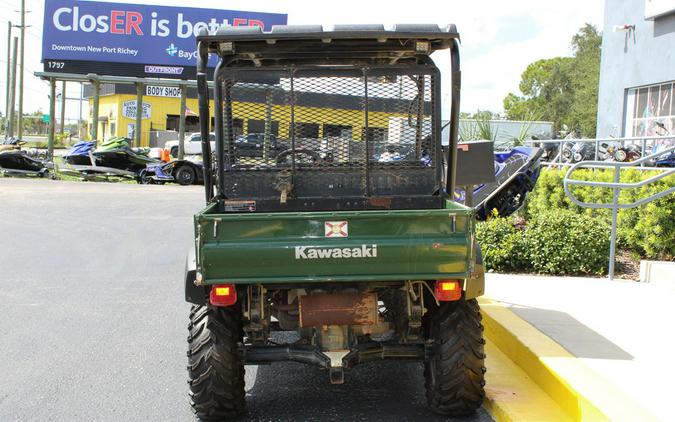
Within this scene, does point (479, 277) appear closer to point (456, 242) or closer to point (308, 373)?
point (456, 242)

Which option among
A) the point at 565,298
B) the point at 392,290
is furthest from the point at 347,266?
the point at 565,298

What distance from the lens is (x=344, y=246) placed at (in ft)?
14.6

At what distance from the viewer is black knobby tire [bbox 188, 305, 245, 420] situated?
184 inches

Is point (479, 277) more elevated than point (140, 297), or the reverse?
point (479, 277)

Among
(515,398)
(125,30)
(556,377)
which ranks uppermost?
(125,30)

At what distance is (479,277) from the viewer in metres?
4.66

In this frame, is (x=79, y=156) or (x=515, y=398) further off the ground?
(x=79, y=156)

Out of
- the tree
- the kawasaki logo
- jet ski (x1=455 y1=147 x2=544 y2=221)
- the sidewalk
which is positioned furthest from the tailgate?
the tree

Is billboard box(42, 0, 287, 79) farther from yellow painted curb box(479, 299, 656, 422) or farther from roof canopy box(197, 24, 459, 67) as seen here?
yellow painted curb box(479, 299, 656, 422)

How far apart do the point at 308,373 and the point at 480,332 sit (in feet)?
5.81

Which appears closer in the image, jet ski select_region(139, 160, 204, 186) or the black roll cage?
the black roll cage

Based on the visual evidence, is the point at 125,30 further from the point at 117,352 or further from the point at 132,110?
the point at 132,110

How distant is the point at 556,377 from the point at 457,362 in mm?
789

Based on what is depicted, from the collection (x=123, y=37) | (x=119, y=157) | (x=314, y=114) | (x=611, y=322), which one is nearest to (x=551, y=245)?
(x=611, y=322)
